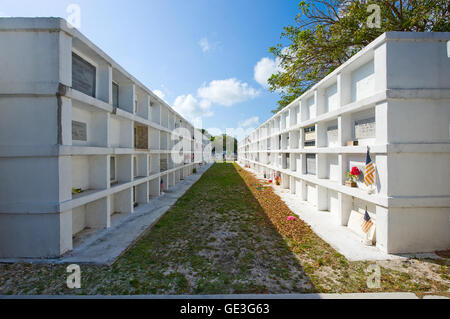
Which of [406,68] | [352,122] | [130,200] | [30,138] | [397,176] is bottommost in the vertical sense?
[130,200]

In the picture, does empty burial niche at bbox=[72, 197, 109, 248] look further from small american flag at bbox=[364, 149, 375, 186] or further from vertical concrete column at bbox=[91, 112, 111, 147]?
small american flag at bbox=[364, 149, 375, 186]

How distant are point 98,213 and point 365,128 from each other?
11.0 m

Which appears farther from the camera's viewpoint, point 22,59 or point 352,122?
point 352,122

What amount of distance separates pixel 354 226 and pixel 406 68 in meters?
5.67

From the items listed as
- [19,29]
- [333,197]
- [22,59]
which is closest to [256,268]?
[333,197]

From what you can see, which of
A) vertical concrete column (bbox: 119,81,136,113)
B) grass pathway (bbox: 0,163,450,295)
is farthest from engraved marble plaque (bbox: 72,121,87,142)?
grass pathway (bbox: 0,163,450,295)

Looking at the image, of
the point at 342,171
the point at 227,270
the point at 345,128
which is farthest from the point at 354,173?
the point at 227,270

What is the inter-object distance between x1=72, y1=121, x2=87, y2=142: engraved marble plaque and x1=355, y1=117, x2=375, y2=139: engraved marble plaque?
35.5 ft

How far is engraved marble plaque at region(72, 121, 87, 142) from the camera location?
287 inches

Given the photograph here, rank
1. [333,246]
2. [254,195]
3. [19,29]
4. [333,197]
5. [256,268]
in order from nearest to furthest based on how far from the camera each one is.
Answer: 1. [256,268]
2. [19,29]
3. [333,246]
4. [333,197]
5. [254,195]

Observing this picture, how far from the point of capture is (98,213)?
26.5 feet

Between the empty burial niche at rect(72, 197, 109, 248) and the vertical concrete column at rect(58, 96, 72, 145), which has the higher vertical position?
the vertical concrete column at rect(58, 96, 72, 145)
